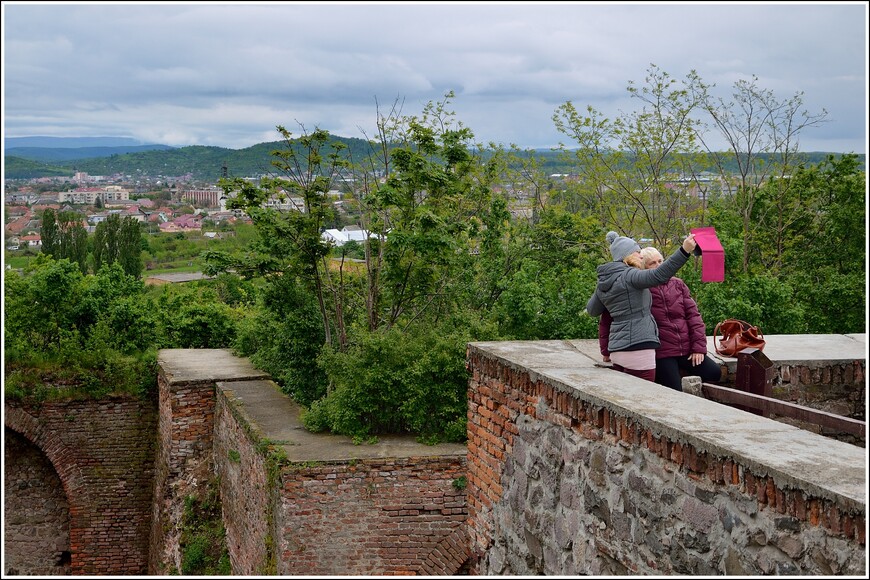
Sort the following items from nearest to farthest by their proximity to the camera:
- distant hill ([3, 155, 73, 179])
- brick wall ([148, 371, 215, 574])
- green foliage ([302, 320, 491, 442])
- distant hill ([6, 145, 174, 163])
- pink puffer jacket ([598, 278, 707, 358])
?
pink puffer jacket ([598, 278, 707, 358]) < green foliage ([302, 320, 491, 442]) < brick wall ([148, 371, 215, 574]) < distant hill ([3, 155, 73, 179]) < distant hill ([6, 145, 174, 163])

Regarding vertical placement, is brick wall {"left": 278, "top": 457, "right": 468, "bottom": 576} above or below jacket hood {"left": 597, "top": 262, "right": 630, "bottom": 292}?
below

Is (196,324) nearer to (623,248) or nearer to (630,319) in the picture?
(623,248)

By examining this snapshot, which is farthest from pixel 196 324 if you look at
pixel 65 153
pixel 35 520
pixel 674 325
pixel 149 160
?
pixel 149 160

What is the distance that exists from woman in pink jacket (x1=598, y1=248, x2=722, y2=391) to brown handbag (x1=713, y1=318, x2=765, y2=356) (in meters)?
0.12

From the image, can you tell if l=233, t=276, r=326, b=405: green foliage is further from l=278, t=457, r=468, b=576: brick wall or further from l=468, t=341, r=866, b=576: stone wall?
l=468, t=341, r=866, b=576: stone wall

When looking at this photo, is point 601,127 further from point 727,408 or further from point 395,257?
point 727,408

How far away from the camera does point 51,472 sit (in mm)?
15719

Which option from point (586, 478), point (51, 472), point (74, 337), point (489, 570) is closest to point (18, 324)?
point (74, 337)

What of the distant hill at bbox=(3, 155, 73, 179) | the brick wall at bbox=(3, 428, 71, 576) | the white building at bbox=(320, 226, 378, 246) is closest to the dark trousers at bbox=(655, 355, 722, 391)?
the white building at bbox=(320, 226, 378, 246)

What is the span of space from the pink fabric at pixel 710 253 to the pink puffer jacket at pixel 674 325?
32.5 inches

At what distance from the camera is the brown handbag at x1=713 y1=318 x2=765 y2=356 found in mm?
5180

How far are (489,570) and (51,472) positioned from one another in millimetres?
12413

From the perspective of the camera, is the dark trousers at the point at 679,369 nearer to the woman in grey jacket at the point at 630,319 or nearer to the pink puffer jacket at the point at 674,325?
the pink puffer jacket at the point at 674,325

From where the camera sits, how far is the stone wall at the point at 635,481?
2912 mm
